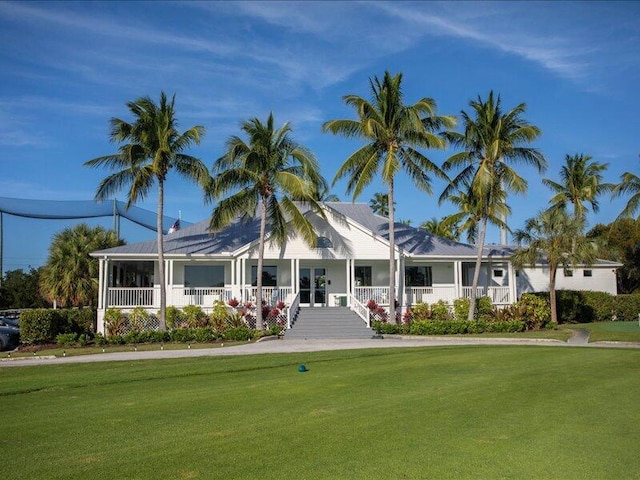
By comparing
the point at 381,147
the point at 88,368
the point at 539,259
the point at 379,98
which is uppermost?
the point at 379,98

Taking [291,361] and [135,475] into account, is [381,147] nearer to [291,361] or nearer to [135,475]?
[291,361]

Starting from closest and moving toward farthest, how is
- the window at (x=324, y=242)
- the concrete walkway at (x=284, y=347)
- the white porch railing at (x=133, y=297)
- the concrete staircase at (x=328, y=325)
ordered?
the concrete walkway at (x=284, y=347) → the concrete staircase at (x=328, y=325) → the white porch railing at (x=133, y=297) → the window at (x=324, y=242)

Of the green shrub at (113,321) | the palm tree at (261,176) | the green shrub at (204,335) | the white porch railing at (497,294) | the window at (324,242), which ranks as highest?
the palm tree at (261,176)

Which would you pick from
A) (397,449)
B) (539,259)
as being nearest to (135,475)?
(397,449)

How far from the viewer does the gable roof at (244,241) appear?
29047 mm

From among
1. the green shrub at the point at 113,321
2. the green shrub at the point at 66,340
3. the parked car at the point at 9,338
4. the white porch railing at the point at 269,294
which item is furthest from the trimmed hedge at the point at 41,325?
the white porch railing at the point at 269,294

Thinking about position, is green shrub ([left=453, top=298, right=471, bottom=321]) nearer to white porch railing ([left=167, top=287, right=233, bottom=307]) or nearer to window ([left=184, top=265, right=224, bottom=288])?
white porch railing ([left=167, top=287, right=233, bottom=307])

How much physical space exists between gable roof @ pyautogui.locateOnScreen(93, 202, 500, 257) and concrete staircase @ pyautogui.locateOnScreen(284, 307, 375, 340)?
438cm

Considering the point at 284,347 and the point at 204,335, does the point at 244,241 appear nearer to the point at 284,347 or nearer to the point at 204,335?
the point at 204,335

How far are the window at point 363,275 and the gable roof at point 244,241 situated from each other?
6.63ft

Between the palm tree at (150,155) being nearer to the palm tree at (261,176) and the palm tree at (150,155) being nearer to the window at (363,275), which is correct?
the palm tree at (261,176)

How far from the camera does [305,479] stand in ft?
18.5

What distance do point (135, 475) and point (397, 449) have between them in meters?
2.71

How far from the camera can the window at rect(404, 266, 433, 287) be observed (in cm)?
3256
